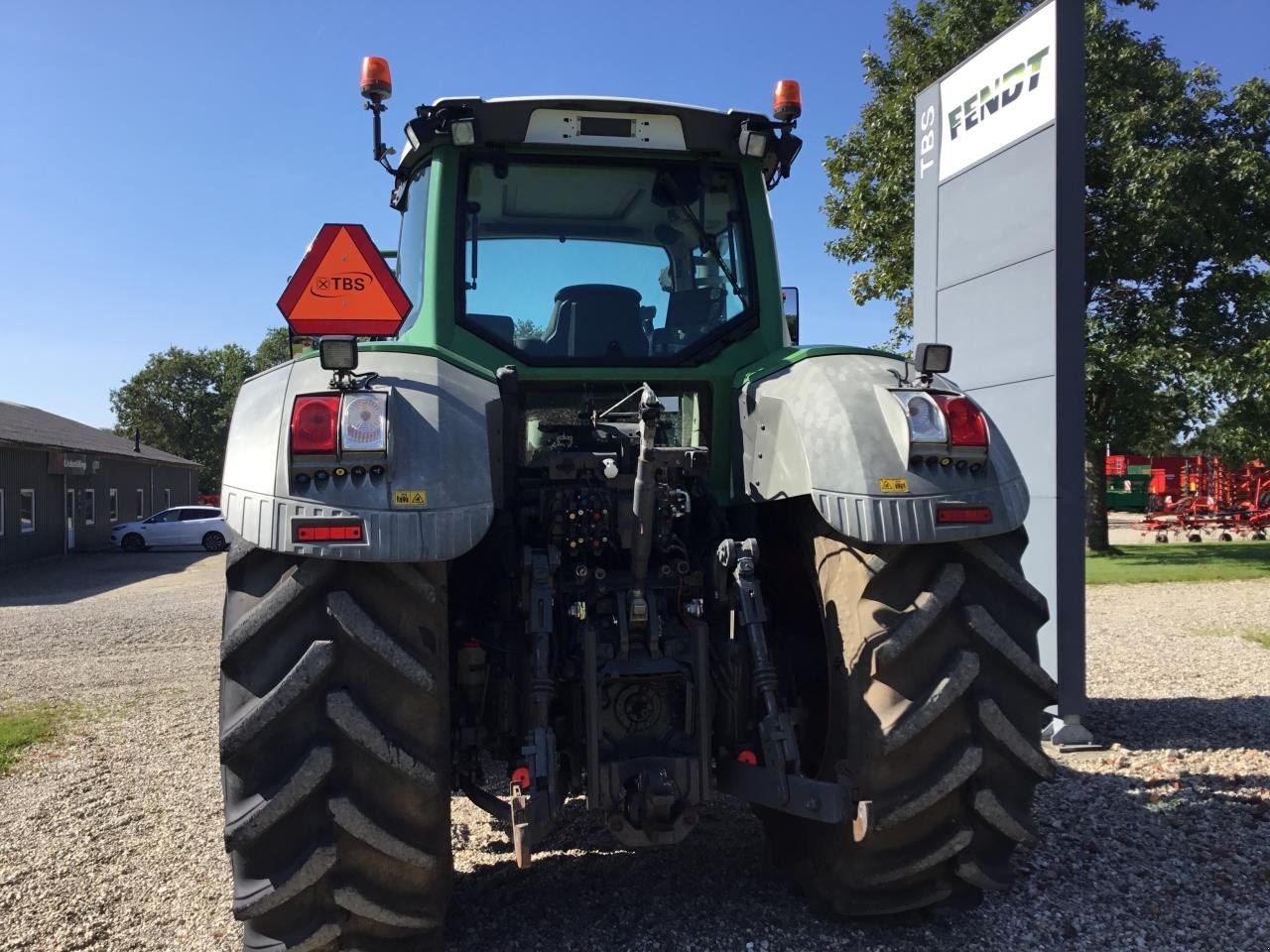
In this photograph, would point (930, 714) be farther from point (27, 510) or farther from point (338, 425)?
point (27, 510)

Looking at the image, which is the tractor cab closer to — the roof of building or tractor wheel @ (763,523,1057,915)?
tractor wheel @ (763,523,1057,915)

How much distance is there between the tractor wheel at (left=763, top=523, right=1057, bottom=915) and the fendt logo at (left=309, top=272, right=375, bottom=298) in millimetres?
2046

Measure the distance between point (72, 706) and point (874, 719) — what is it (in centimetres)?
710

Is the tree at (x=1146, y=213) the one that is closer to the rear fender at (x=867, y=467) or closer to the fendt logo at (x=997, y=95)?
the fendt logo at (x=997, y=95)

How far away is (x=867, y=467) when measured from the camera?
2908 millimetres

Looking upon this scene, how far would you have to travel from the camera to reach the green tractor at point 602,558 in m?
2.64

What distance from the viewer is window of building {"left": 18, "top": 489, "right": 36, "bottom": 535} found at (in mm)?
24859

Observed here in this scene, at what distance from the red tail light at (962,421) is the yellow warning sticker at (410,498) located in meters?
1.56

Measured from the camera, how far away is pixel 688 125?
389 cm

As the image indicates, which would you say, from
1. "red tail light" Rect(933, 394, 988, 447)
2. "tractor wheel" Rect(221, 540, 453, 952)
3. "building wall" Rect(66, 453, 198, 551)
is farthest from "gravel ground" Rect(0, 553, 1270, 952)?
"building wall" Rect(66, 453, 198, 551)

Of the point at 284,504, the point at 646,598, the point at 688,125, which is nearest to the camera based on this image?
the point at 284,504

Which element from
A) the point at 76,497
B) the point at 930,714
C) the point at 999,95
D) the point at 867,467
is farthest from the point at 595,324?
the point at 76,497

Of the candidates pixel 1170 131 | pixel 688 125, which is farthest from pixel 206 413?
pixel 688 125

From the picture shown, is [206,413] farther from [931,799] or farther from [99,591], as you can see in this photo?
[931,799]
